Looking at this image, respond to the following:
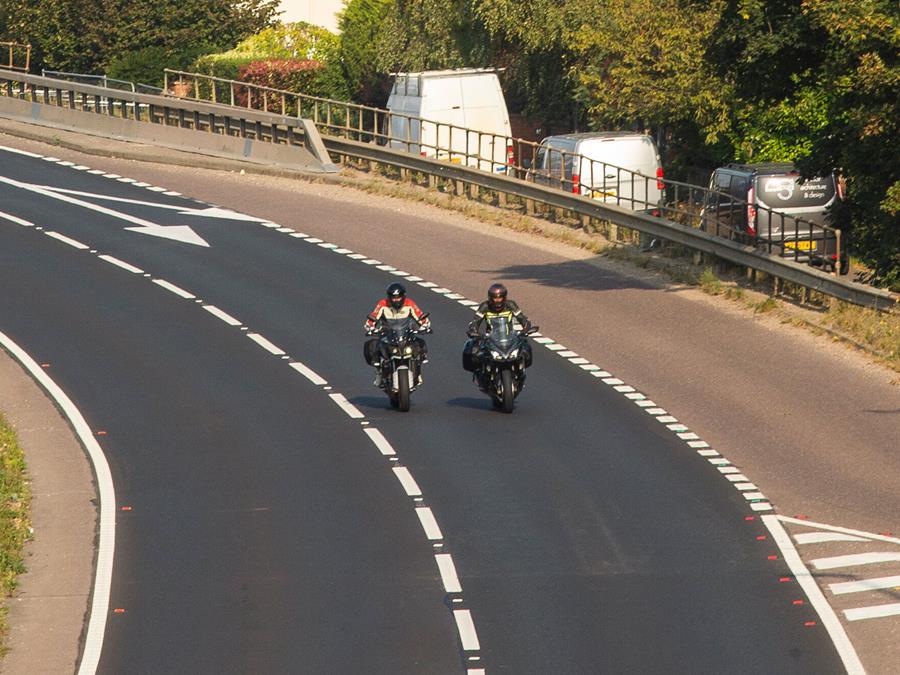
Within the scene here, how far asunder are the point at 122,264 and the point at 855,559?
19551mm

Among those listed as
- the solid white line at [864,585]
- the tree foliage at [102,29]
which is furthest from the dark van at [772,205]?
the tree foliage at [102,29]

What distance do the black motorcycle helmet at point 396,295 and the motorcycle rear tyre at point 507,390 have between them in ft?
5.29

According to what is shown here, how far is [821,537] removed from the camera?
16.8m

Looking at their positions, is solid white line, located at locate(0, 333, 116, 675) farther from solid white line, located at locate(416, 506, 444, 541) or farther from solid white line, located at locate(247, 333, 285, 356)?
solid white line, located at locate(247, 333, 285, 356)

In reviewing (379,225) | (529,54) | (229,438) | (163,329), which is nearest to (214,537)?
(229,438)

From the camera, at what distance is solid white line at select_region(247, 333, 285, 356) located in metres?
25.7

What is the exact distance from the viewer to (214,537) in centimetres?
1695

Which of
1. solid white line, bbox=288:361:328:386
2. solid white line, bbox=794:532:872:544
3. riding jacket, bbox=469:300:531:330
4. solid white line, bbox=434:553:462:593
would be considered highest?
riding jacket, bbox=469:300:531:330

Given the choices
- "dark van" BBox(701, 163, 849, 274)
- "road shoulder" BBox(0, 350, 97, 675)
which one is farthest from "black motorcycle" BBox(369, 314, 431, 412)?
"dark van" BBox(701, 163, 849, 274)

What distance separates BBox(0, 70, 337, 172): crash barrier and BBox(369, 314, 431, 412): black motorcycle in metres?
19.9

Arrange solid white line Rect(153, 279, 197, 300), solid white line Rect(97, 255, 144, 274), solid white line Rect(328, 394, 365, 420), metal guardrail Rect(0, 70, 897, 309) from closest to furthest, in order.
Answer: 1. solid white line Rect(328, 394, 365, 420)
2. metal guardrail Rect(0, 70, 897, 309)
3. solid white line Rect(153, 279, 197, 300)
4. solid white line Rect(97, 255, 144, 274)

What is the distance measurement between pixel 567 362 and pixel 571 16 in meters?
25.5

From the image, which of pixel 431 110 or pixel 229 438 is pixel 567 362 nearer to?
pixel 229 438

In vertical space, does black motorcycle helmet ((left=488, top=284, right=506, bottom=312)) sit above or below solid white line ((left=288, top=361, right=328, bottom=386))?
above
